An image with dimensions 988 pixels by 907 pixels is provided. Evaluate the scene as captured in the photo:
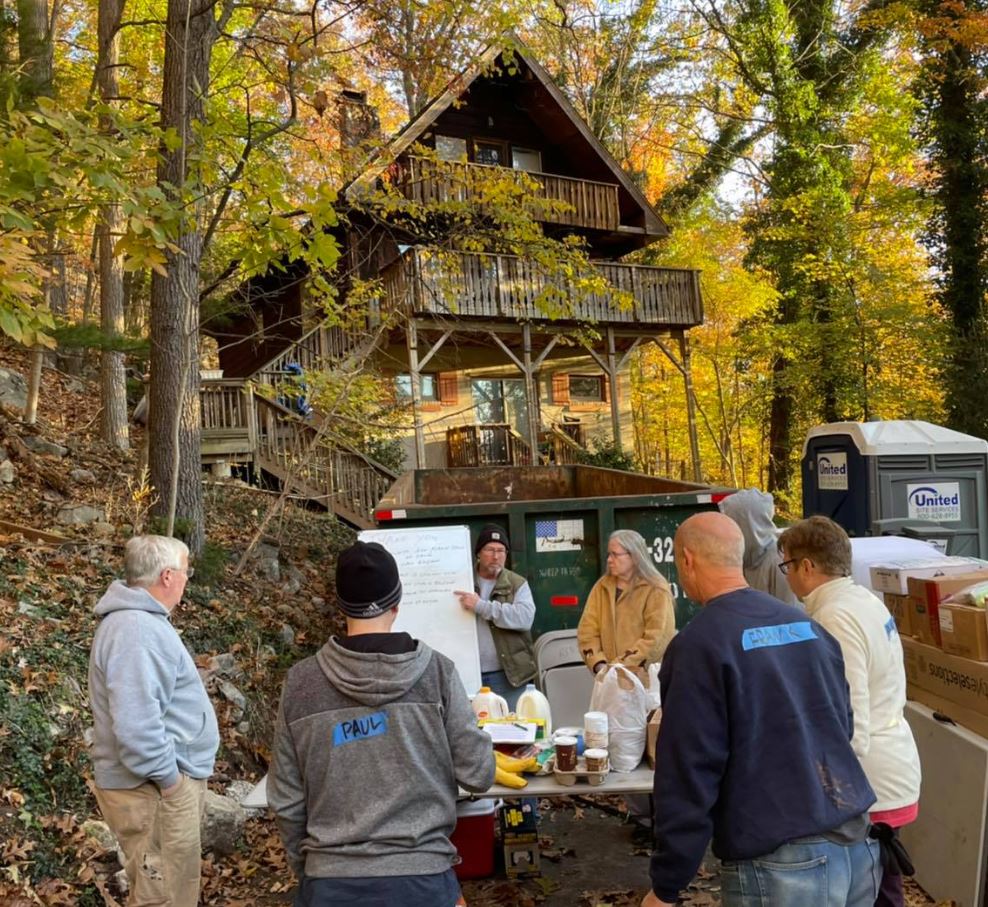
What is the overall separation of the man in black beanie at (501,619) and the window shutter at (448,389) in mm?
14879

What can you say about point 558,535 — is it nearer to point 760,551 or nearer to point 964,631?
point 760,551

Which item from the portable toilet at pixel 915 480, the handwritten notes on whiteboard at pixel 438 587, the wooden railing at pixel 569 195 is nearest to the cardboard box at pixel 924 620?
the handwritten notes on whiteboard at pixel 438 587

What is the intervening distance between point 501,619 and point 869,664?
2.57 metres

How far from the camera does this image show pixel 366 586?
6.80 ft

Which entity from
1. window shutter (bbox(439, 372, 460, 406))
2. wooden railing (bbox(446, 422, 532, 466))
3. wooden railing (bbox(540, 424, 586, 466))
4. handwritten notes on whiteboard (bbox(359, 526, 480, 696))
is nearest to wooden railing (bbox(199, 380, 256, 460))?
wooden railing (bbox(446, 422, 532, 466))

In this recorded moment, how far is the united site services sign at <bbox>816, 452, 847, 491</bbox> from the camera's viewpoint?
7668 millimetres

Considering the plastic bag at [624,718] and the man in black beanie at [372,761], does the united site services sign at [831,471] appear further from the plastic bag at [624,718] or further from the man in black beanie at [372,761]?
the man in black beanie at [372,761]

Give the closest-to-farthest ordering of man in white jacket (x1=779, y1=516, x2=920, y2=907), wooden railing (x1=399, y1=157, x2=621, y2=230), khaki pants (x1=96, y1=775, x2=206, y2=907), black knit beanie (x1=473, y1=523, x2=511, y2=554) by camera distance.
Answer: man in white jacket (x1=779, y1=516, x2=920, y2=907), khaki pants (x1=96, y1=775, x2=206, y2=907), black knit beanie (x1=473, y1=523, x2=511, y2=554), wooden railing (x1=399, y1=157, x2=621, y2=230)

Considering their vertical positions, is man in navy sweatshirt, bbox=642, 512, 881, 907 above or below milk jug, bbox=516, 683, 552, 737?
above

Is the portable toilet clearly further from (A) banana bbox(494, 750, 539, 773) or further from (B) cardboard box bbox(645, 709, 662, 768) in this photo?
(A) banana bbox(494, 750, 539, 773)

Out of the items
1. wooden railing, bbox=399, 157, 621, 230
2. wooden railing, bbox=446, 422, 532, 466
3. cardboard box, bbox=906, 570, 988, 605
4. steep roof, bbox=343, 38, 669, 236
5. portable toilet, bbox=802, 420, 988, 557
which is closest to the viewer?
cardboard box, bbox=906, 570, 988, 605

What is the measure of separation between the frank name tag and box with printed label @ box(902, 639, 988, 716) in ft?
9.59

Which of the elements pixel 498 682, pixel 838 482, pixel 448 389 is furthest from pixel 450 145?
pixel 498 682

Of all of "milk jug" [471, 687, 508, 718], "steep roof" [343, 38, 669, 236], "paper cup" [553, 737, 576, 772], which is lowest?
"paper cup" [553, 737, 576, 772]
